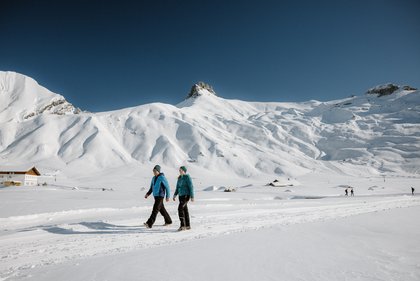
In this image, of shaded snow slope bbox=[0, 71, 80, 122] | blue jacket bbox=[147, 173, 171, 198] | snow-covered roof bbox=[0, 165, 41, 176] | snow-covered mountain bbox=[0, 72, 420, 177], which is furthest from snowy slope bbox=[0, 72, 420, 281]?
snow-covered roof bbox=[0, 165, 41, 176]

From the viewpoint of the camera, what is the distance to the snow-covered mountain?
102 m

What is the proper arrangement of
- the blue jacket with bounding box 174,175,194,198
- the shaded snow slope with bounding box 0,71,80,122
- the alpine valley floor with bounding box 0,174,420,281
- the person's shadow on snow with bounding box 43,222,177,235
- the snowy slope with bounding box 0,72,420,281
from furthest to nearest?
the shaded snow slope with bounding box 0,71,80,122 → the blue jacket with bounding box 174,175,194,198 → the person's shadow on snow with bounding box 43,222,177,235 → the snowy slope with bounding box 0,72,420,281 → the alpine valley floor with bounding box 0,174,420,281

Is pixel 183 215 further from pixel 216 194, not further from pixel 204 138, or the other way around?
pixel 204 138

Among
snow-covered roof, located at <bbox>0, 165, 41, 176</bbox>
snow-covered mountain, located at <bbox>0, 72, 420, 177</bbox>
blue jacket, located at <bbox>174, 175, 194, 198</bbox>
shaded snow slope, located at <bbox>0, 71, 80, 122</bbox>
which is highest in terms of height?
shaded snow slope, located at <bbox>0, 71, 80, 122</bbox>

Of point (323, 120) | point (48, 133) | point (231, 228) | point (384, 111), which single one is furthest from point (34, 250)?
point (384, 111)

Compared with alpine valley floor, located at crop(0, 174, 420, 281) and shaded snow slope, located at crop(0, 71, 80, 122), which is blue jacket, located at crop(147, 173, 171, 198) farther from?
shaded snow slope, located at crop(0, 71, 80, 122)

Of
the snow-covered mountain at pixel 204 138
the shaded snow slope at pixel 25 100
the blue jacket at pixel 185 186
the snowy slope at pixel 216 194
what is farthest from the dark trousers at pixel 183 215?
the shaded snow slope at pixel 25 100

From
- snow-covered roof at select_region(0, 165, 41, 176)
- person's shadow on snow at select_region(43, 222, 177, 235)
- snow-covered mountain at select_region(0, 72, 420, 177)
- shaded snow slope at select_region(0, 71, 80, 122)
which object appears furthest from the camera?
shaded snow slope at select_region(0, 71, 80, 122)

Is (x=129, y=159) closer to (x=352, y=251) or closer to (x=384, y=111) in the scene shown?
(x=352, y=251)

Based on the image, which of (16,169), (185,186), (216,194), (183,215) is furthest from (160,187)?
(16,169)

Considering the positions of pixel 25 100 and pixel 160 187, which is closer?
pixel 160 187

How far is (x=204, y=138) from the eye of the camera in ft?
400

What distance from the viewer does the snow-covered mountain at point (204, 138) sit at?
4023 inches

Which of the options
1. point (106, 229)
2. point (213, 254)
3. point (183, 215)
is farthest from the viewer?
point (183, 215)
